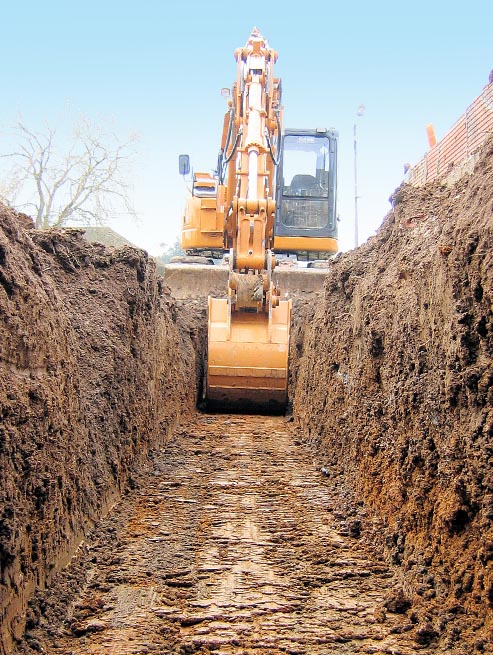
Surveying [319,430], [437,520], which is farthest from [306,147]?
[437,520]

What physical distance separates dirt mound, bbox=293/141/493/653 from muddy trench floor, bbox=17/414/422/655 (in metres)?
0.24

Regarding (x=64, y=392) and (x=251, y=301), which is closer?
(x=64, y=392)

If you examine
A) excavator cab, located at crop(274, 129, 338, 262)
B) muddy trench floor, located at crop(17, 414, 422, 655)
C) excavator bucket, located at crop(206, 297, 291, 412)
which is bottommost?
muddy trench floor, located at crop(17, 414, 422, 655)

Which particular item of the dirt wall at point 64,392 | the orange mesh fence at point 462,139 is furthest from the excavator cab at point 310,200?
the dirt wall at point 64,392

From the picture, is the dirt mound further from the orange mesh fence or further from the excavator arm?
the excavator arm

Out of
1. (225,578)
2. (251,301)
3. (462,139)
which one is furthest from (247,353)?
(225,578)

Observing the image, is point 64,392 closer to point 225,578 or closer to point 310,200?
point 225,578

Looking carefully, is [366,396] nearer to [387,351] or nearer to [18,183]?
[387,351]

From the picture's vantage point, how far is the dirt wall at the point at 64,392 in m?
3.10

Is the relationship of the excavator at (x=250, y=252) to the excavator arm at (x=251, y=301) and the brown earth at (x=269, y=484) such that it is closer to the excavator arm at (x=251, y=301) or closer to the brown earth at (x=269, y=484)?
the excavator arm at (x=251, y=301)

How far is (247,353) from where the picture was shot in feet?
31.8

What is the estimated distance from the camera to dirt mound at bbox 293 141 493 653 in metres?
2.95

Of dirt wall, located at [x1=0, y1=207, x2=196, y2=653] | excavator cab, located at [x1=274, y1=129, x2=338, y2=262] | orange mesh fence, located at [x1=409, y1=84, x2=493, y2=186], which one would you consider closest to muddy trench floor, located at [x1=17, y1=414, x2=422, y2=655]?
dirt wall, located at [x1=0, y1=207, x2=196, y2=653]

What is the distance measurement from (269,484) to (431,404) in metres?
2.53
